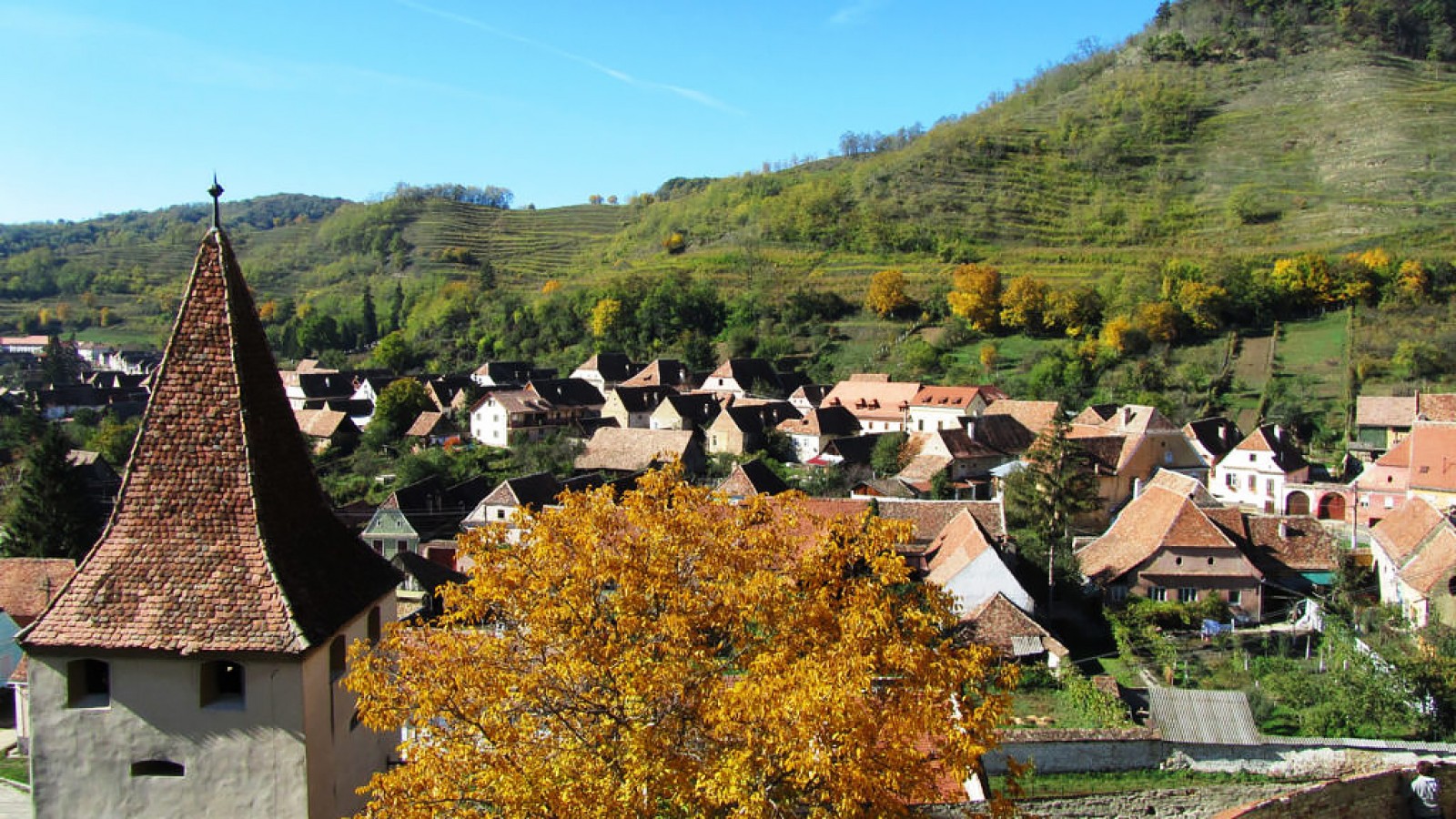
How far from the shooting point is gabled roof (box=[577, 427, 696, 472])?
53.2 m

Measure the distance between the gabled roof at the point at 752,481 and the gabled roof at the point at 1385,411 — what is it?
114ft

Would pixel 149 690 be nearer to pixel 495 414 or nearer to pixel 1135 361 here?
pixel 495 414

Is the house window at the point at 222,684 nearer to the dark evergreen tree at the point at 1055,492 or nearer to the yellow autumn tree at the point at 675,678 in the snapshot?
the yellow autumn tree at the point at 675,678

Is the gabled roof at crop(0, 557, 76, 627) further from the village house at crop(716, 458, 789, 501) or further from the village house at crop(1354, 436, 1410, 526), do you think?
the village house at crop(1354, 436, 1410, 526)

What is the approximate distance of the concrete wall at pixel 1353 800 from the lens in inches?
518

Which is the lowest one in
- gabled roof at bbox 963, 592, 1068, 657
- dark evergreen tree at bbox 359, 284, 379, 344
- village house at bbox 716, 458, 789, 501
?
gabled roof at bbox 963, 592, 1068, 657

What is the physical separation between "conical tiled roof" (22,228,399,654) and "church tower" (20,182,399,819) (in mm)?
17

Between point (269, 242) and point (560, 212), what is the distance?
51735mm

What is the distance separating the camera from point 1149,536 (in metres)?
31.2

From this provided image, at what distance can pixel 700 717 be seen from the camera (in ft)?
30.8

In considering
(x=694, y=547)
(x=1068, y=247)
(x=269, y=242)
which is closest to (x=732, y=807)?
(x=694, y=547)

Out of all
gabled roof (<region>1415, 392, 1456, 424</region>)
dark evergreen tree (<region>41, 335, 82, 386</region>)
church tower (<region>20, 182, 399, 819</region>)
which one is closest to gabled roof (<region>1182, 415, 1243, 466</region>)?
gabled roof (<region>1415, 392, 1456, 424</region>)

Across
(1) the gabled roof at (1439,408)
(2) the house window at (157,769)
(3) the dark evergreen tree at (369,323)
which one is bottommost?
(2) the house window at (157,769)

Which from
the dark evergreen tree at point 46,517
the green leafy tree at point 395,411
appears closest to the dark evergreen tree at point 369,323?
the green leafy tree at point 395,411
